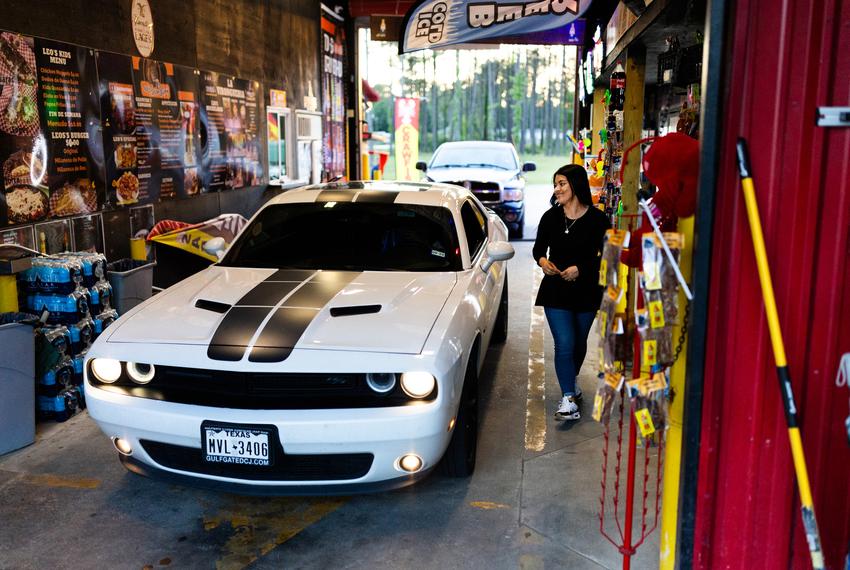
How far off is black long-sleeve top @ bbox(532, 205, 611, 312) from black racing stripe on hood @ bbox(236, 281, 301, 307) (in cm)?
165

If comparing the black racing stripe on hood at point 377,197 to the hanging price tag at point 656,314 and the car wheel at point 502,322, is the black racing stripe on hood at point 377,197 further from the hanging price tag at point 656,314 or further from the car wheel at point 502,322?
the hanging price tag at point 656,314

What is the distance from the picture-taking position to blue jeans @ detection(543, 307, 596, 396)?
519cm

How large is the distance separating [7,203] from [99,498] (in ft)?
8.46

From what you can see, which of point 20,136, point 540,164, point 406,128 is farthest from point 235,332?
point 540,164

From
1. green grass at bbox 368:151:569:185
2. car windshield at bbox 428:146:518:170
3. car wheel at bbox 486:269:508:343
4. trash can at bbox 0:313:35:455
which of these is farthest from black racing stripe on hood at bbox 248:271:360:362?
green grass at bbox 368:151:569:185

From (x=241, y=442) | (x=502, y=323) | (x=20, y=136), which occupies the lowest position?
(x=502, y=323)

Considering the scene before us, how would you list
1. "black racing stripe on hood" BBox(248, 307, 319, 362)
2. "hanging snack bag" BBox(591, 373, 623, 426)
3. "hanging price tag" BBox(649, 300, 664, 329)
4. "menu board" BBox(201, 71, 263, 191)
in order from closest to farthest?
"hanging price tag" BBox(649, 300, 664, 329) < "hanging snack bag" BBox(591, 373, 623, 426) < "black racing stripe on hood" BBox(248, 307, 319, 362) < "menu board" BBox(201, 71, 263, 191)

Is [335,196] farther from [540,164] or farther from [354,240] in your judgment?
[540,164]

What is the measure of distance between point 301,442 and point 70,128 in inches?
166

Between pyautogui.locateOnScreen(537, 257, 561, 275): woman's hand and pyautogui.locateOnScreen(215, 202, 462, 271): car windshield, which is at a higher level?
pyautogui.locateOnScreen(215, 202, 462, 271): car windshield

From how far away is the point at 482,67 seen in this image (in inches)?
2267

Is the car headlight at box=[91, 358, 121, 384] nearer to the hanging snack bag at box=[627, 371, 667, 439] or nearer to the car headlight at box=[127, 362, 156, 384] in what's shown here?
the car headlight at box=[127, 362, 156, 384]

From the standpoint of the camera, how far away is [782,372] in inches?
91.2

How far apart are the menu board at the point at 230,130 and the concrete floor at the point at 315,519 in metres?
5.16
